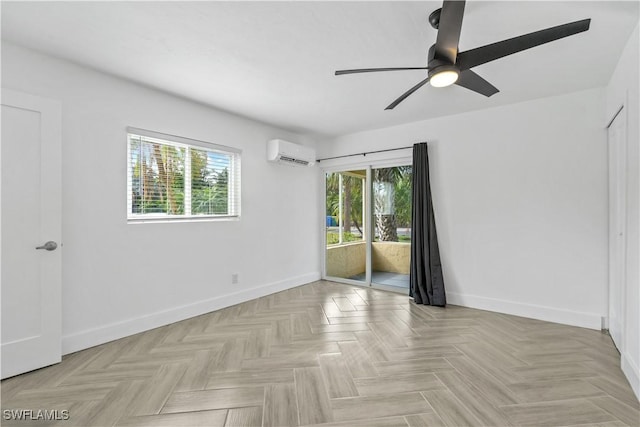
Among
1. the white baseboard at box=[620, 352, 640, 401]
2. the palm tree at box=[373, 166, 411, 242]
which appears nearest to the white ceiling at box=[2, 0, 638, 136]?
the palm tree at box=[373, 166, 411, 242]

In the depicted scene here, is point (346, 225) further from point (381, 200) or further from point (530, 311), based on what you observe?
point (530, 311)

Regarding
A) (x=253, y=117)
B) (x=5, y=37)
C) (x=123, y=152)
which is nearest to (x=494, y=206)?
(x=253, y=117)

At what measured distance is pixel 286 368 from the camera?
2.37 m

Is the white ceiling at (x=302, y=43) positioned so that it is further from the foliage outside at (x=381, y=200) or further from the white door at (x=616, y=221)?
the foliage outside at (x=381, y=200)

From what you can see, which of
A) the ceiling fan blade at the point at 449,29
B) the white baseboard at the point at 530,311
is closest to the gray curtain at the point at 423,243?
the white baseboard at the point at 530,311

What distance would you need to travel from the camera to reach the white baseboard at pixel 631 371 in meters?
2.00

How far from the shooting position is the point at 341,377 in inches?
88.3

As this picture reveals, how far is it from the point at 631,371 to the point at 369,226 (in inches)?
126

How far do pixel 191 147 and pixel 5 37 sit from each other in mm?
1662

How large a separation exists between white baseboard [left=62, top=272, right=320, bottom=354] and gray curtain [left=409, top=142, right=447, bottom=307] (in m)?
1.96

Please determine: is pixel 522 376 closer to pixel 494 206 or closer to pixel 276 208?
pixel 494 206

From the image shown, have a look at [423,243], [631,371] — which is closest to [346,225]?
[423,243]

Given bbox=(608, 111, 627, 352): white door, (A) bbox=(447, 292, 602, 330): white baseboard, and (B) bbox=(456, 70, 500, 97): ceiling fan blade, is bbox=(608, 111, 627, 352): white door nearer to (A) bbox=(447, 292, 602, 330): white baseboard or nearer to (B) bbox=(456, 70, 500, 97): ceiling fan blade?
(A) bbox=(447, 292, 602, 330): white baseboard

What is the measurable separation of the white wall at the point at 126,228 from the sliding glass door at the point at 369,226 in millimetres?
1322
